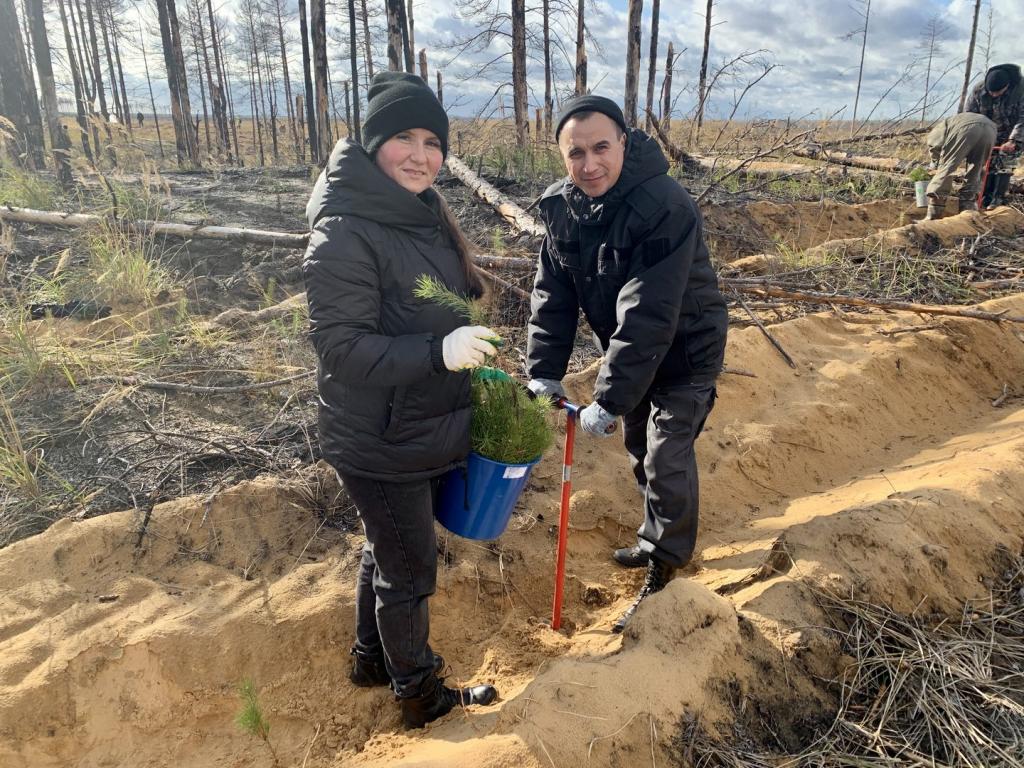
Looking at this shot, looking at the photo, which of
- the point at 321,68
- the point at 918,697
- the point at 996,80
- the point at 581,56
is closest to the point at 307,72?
the point at 321,68

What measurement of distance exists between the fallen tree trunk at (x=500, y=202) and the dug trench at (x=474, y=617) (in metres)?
3.16

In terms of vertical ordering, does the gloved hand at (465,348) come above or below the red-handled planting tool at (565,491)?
above

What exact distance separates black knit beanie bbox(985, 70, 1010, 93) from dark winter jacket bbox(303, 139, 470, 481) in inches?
416

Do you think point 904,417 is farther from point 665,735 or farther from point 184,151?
point 184,151

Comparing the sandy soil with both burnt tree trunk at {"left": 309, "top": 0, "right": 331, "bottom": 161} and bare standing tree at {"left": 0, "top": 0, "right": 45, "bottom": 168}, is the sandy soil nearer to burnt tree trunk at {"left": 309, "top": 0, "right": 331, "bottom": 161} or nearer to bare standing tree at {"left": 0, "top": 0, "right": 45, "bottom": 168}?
bare standing tree at {"left": 0, "top": 0, "right": 45, "bottom": 168}

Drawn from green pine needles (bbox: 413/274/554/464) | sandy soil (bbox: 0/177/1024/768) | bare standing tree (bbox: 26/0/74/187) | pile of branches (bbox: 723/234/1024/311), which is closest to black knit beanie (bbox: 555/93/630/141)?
green pine needles (bbox: 413/274/554/464)

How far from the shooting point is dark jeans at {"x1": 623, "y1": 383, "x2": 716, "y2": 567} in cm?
270

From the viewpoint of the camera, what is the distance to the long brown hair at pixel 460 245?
208cm

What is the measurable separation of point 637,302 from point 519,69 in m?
12.3

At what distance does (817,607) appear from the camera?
2.38m

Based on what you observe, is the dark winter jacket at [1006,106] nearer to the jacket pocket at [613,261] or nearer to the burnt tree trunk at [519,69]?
the burnt tree trunk at [519,69]

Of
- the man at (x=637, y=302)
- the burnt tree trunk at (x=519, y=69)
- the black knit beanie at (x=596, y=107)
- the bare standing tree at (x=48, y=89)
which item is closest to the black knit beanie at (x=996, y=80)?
the burnt tree trunk at (x=519, y=69)

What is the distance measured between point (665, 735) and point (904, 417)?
3.71 meters

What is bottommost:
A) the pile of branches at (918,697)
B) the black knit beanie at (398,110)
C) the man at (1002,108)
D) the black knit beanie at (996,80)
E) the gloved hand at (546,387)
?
the pile of branches at (918,697)
